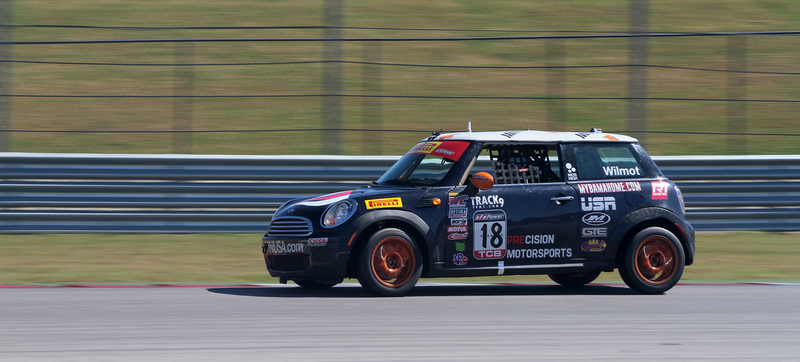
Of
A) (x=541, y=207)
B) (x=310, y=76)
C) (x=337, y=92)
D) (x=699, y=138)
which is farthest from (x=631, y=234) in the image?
(x=310, y=76)

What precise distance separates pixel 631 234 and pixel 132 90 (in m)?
9.62

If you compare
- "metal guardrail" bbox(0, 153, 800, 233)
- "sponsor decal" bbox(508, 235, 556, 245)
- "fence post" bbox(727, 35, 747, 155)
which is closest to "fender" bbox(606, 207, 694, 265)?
"sponsor decal" bbox(508, 235, 556, 245)

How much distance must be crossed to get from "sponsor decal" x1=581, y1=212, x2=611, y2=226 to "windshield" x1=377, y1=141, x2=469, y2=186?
51.2 inches

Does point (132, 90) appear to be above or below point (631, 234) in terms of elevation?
above

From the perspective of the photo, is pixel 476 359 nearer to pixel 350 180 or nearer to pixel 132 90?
pixel 350 180

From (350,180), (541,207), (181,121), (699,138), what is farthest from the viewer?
(699,138)

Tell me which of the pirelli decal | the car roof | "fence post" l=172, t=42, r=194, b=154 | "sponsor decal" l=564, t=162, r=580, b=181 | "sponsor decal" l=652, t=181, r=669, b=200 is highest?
"fence post" l=172, t=42, r=194, b=154

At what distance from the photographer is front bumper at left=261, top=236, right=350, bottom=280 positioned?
25.7ft

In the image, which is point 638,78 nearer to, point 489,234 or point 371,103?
point 371,103

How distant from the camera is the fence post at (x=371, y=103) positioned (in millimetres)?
14289

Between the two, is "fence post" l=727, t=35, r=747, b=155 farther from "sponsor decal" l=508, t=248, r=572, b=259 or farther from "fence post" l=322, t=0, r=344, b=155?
"sponsor decal" l=508, t=248, r=572, b=259

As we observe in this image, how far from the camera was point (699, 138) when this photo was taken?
15.0 m

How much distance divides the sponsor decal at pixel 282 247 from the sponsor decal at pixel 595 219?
2.61m

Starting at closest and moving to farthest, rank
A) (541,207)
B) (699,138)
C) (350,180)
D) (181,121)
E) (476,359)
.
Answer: (476,359) → (541,207) → (350,180) → (181,121) → (699,138)
